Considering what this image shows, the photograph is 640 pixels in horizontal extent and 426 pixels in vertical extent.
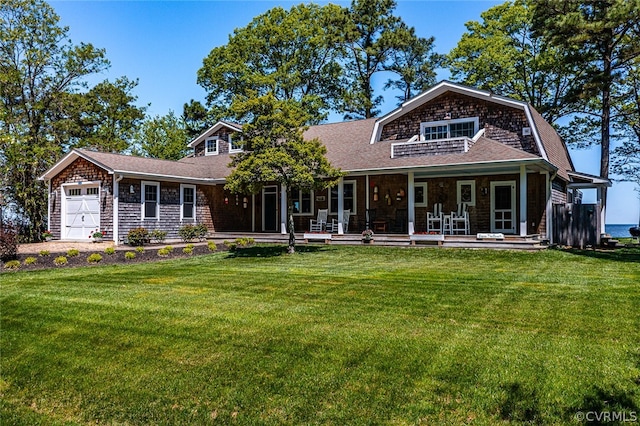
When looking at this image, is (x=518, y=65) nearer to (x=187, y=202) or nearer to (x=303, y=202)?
(x=303, y=202)

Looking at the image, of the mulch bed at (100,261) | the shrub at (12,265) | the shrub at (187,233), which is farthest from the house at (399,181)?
the shrub at (12,265)

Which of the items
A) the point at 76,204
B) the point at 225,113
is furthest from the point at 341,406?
the point at 225,113

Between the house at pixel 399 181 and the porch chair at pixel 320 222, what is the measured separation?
351 millimetres

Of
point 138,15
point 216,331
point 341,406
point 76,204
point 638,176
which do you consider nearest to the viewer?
point 341,406

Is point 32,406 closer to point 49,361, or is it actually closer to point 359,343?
point 49,361

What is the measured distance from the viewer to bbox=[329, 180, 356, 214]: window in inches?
727

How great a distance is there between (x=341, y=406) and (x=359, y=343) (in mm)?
1223

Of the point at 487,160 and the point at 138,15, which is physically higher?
the point at 138,15

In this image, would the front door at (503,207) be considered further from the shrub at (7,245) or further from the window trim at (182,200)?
the shrub at (7,245)

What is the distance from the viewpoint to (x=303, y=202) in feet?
64.8

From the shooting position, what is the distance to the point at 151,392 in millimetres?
3826

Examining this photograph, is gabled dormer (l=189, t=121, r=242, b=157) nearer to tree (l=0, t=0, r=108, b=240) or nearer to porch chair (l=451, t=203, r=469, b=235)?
tree (l=0, t=0, r=108, b=240)

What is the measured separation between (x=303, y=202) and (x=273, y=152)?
7.20m

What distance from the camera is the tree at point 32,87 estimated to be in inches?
803
